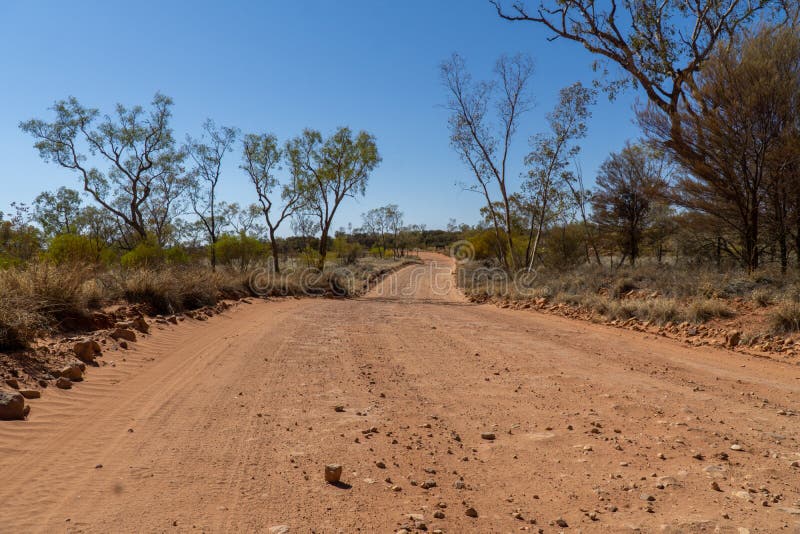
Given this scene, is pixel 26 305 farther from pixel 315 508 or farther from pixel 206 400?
pixel 315 508

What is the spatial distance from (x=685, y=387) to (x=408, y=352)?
419 cm

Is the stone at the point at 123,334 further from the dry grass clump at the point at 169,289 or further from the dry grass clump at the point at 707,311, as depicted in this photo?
the dry grass clump at the point at 707,311

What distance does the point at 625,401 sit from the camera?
547 centimetres

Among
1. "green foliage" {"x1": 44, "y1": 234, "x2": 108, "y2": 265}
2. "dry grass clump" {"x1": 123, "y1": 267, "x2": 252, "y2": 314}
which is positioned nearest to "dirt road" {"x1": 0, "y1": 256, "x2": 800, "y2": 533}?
"dry grass clump" {"x1": 123, "y1": 267, "x2": 252, "y2": 314}

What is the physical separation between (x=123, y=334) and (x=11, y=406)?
150 inches

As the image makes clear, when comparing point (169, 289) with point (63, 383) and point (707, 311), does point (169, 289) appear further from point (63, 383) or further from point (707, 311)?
point (707, 311)

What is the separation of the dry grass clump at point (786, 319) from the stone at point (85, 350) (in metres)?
11.0

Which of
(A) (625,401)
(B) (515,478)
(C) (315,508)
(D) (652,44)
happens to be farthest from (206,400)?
(D) (652,44)

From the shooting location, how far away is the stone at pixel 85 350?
6.82 meters

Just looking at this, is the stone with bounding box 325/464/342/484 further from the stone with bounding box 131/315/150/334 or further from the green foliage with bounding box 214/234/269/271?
the green foliage with bounding box 214/234/269/271

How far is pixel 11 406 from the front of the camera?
463 cm

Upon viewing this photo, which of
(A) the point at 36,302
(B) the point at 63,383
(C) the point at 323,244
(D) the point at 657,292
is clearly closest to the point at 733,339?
(D) the point at 657,292

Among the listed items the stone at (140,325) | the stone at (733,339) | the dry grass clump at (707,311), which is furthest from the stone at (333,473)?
the dry grass clump at (707,311)

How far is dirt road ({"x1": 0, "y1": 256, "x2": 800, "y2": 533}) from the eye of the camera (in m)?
3.20
